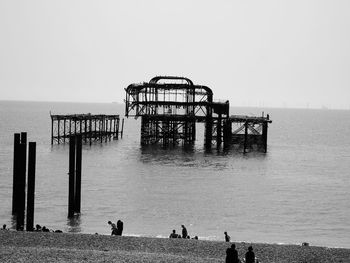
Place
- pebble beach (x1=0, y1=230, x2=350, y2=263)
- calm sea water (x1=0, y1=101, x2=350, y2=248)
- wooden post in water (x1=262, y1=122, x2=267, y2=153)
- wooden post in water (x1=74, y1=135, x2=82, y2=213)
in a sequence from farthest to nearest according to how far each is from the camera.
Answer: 1. wooden post in water (x1=262, y1=122, x2=267, y2=153)
2. wooden post in water (x1=74, y1=135, x2=82, y2=213)
3. calm sea water (x1=0, y1=101, x2=350, y2=248)
4. pebble beach (x1=0, y1=230, x2=350, y2=263)

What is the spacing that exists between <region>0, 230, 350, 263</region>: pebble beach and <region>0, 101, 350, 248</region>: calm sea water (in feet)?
18.5

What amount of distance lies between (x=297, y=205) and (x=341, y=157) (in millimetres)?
43833

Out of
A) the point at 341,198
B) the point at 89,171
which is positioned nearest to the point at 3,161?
the point at 89,171

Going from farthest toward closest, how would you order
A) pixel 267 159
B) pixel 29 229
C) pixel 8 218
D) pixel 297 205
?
pixel 267 159, pixel 297 205, pixel 8 218, pixel 29 229

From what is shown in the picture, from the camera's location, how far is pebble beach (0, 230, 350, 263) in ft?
64.6

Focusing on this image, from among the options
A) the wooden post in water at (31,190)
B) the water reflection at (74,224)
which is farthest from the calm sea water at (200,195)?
the wooden post in water at (31,190)

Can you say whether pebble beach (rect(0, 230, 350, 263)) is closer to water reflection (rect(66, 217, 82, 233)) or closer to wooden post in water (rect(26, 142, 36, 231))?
wooden post in water (rect(26, 142, 36, 231))

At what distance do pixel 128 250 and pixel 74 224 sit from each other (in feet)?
30.7

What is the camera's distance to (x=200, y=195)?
4188cm

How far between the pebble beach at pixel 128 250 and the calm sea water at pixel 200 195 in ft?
18.5

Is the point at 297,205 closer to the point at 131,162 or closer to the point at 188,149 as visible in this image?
the point at 131,162

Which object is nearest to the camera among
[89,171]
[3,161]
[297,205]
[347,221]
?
[347,221]

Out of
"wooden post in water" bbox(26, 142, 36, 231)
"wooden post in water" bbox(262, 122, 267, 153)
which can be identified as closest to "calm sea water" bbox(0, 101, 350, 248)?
"wooden post in water" bbox(26, 142, 36, 231)

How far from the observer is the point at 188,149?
7588 cm
